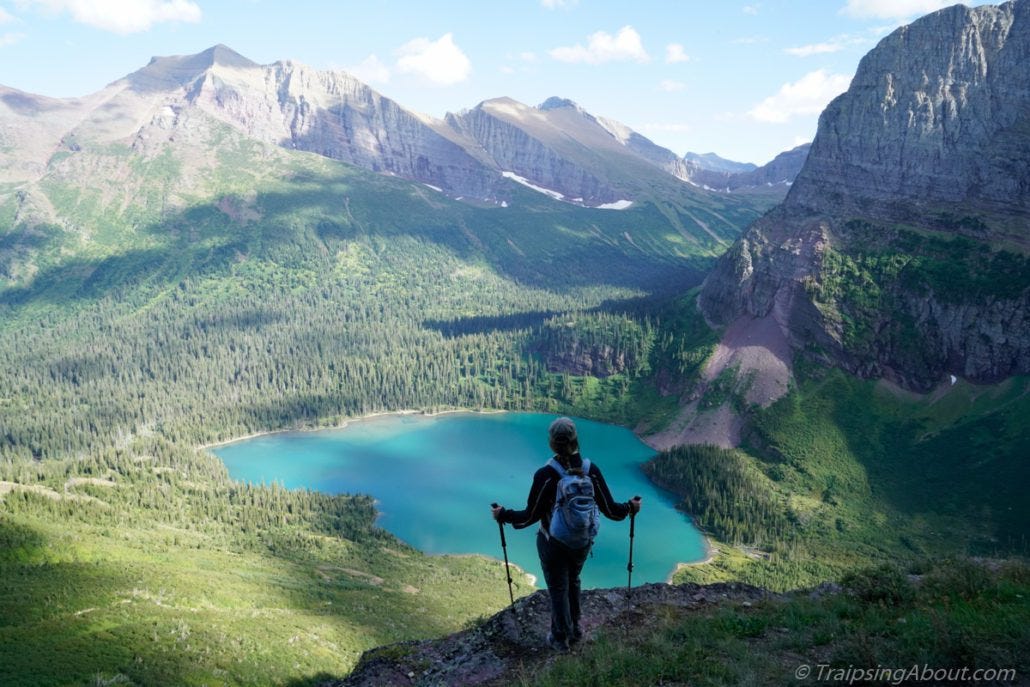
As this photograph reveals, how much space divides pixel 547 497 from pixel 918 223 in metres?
167

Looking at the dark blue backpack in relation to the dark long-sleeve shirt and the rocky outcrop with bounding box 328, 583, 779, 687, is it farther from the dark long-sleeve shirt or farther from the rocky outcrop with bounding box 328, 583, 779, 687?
the rocky outcrop with bounding box 328, 583, 779, 687

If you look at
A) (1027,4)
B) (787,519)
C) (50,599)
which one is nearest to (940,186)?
(1027,4)

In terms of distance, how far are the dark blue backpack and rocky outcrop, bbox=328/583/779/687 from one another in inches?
162

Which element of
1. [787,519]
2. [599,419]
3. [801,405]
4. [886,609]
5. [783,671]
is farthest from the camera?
[599,419]

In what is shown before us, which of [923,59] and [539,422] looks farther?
[539,422]

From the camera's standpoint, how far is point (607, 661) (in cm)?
1631

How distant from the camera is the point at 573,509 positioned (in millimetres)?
15422

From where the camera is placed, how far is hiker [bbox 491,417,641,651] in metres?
15.6

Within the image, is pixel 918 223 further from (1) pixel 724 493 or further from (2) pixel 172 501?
(2) pixel 172 501

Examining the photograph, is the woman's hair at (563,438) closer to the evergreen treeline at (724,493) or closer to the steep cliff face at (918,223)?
the evergreen treeline at (724,493)

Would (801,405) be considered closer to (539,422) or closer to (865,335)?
(865,335)

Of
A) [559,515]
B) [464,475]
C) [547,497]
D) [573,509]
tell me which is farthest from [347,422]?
[573,509]

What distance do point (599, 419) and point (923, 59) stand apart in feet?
403

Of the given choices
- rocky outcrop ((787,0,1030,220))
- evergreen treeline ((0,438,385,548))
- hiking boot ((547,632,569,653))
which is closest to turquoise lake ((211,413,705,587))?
evergreen treeline ((0,438,385,548))
